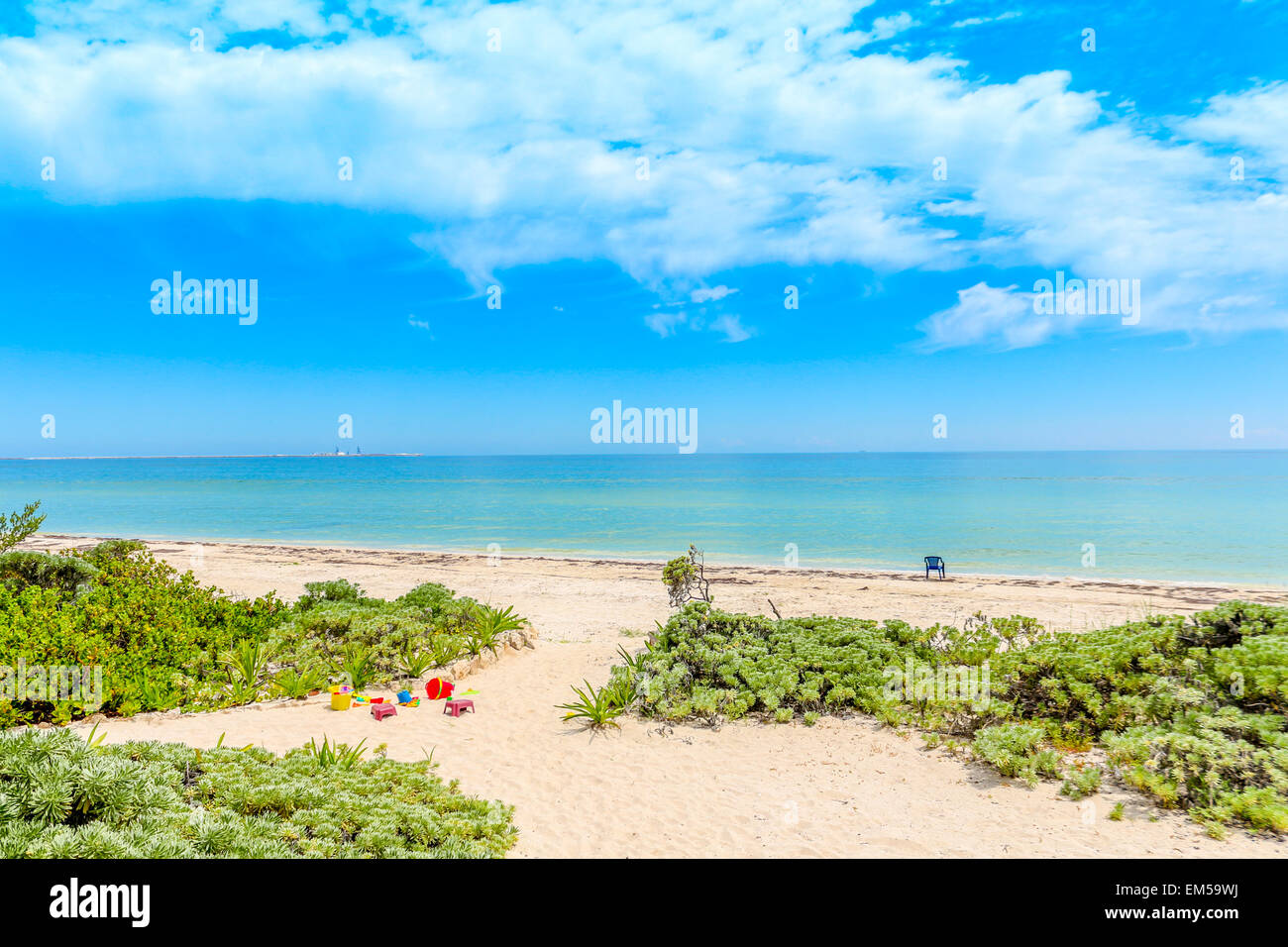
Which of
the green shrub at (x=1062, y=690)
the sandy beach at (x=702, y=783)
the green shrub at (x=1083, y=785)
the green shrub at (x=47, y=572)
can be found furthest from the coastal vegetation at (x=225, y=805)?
the green shrub at (x=47, y=572)

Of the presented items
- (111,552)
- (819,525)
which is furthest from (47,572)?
(819,525)

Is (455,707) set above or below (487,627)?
below

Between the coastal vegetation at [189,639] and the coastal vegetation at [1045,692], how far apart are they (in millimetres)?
3874

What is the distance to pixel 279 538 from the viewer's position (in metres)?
38.9

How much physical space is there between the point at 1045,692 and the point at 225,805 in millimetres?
9506

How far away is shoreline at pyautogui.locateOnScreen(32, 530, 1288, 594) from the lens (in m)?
21.7

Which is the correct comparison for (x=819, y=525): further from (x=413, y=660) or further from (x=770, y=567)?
(x=413, y=660)

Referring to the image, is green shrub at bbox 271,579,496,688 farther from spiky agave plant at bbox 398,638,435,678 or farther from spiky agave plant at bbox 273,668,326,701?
spiky agave plant at bbox 273,668,326,701

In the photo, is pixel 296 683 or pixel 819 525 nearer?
pixel 296 683

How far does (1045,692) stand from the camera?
27.9ft

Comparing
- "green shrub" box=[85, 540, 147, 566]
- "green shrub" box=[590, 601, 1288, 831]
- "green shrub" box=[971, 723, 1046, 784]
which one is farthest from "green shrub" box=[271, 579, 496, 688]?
"green shrub" box=[971, 723, 1046, 784]

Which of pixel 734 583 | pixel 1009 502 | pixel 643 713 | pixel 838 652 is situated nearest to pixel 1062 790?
pixel 838 652
